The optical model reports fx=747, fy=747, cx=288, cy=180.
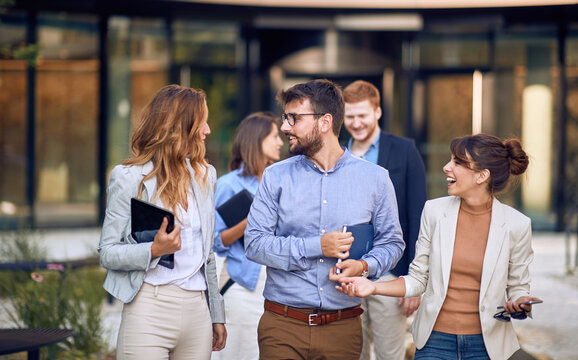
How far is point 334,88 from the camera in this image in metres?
3.48

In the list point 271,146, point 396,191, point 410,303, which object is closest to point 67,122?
point 271,146

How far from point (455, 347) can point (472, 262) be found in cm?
39

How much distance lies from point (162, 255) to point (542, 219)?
12.2m

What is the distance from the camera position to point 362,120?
470 centimetres

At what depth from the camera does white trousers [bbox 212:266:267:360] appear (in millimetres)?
4516

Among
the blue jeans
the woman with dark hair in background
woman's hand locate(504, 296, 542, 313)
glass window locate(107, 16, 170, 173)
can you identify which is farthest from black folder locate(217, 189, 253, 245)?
glass window locate(107, 16, 170, 173)

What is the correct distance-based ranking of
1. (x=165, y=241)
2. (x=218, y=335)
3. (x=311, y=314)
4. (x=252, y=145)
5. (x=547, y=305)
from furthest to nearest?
1. (x=547, y=305)
2. (x=252, y=145)
3. (x=218, y=335)
4. (x=311, y=314)
5. (x=165, y=241)

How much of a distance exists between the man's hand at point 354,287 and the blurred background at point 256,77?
1050 centimetres

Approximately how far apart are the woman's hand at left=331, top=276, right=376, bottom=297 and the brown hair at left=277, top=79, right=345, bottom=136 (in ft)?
2.39

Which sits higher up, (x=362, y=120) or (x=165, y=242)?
(x=362, y=120)

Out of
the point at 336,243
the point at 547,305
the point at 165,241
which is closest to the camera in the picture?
the point at 165,241

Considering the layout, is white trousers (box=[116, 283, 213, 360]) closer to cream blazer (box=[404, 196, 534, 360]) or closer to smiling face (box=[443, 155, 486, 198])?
cream blazer (box=[404, 196, 534, 360])

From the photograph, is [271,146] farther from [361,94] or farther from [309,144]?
[309,144]

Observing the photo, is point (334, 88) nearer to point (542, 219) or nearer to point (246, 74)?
point (246, 74)
